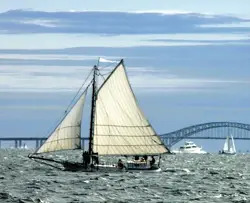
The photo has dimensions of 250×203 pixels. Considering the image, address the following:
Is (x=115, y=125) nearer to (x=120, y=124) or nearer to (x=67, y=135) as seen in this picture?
(x=120, y=124)

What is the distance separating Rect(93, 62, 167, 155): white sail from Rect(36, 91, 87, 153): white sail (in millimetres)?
3202

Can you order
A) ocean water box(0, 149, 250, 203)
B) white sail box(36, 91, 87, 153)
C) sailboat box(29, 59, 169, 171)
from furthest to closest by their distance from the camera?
sailboat box(29, 59, 169, 171), white sail box(36, 91, 87, 153), ocean water box(0, 149, 250, 203)

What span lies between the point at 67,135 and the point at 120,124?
5.95 metres

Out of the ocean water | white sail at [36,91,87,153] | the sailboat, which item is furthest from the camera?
the sailboat

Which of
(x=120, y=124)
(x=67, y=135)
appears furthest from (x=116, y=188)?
(x=120, y=124)

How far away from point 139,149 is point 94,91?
22.7ft

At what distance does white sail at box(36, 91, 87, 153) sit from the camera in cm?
9712

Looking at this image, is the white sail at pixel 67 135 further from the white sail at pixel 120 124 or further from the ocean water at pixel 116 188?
the white sail at pixel 120 124

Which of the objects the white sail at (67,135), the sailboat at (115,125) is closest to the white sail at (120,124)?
the sailboat at (115,125)

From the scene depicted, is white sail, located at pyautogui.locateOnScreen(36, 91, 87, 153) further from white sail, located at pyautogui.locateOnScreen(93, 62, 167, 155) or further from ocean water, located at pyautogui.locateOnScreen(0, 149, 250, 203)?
white sail, located at pyautogui.locateOnScreen(93, 62, 167, 155)

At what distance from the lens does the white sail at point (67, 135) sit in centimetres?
9712

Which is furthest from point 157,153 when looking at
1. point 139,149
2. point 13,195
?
point 13,195

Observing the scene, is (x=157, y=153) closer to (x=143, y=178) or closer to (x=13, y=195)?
→ (x=143, y=178)


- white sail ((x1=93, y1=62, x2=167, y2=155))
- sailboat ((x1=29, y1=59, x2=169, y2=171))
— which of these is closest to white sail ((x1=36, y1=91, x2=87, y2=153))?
sailboat ((x1=29, y1=59, x2=169, y2=171))
